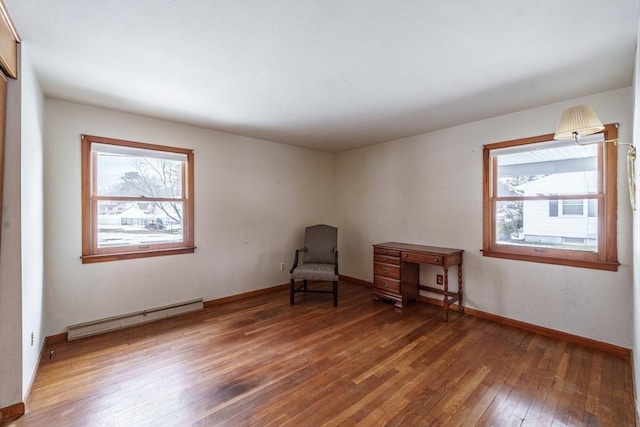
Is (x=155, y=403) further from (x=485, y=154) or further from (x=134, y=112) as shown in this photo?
(x=485, y=154)

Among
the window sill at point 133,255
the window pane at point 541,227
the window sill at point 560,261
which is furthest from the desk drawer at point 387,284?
the window sill at point 133,255

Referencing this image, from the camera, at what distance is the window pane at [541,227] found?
9.02 feet

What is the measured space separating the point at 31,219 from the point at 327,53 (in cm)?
254

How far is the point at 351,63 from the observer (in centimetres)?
210

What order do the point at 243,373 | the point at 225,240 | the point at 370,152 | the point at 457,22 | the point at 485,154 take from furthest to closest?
the point at 370,152
the point at 225,240
the point at 485,154
the point at 243,373
the point at 457,22

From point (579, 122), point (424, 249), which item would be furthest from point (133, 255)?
point (579, 122)

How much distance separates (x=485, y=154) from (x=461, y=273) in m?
1.49

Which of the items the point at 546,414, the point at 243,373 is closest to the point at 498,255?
the point at 546,414

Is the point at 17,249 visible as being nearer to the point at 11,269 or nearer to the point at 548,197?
the point at 11,269

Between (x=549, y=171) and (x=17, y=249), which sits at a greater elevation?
(x=549, y=171)

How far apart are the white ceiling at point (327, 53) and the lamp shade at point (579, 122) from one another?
397mm

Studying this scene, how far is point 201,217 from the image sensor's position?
12.3ft

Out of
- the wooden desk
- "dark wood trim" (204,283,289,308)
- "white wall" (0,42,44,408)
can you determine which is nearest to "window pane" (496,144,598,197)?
the wooden desk

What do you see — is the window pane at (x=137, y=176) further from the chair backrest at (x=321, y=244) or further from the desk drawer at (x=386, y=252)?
the desk drawer at (x=386, y=252)
